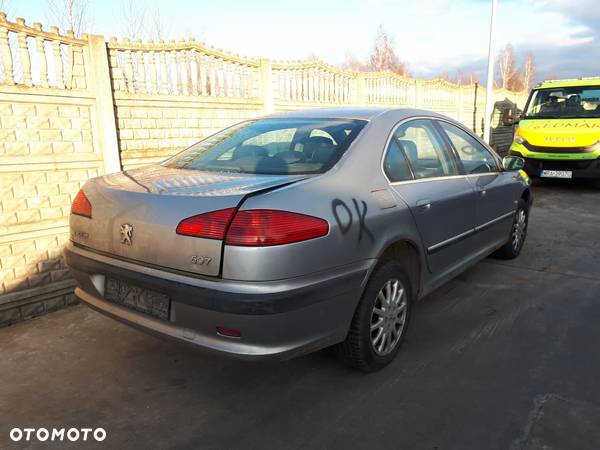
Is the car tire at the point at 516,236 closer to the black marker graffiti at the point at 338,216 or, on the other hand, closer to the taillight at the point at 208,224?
the black marker graffiti at the point at 338,216

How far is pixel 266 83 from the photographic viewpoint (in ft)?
20.8

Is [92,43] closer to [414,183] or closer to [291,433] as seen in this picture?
[414,183]

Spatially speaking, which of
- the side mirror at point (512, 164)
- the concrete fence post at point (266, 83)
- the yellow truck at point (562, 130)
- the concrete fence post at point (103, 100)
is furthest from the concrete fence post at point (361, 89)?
the concrete fence post at point (103, 100)

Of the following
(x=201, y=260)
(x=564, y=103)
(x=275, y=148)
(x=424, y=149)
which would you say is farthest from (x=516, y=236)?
(x=564, y=103)

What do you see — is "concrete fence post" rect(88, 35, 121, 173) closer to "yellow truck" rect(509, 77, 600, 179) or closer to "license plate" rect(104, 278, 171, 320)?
"license plate" rect(104, 278, 171, 320)

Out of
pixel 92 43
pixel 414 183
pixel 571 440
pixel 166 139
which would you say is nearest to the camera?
pixel 571 440

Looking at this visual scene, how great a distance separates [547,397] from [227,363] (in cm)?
183

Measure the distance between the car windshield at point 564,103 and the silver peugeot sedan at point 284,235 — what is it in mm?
7130

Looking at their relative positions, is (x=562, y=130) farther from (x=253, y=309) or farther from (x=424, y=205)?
(x=253, y=309)

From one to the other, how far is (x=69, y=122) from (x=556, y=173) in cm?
846

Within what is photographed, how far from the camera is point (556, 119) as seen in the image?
8984 millimetres

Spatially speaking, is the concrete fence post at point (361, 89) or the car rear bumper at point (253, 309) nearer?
the car rear bumper at point (253, 309)

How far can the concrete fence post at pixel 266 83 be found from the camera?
20.6 ft

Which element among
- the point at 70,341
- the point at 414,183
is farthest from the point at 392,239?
the point at 70,341
